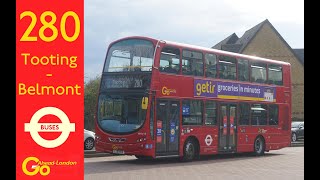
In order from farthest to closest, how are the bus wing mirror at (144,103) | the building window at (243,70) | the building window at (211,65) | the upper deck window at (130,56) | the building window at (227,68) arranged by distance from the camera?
the building window at (243,70)
the building window at (227,68)
the building window at (211,65)
the upper deck window at (130,56)
the bus wing mirror at (144,103)

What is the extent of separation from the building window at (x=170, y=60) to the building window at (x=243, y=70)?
4098mm

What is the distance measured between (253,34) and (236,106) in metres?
40.9

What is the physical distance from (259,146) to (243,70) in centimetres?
373

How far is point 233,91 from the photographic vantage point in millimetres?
22234

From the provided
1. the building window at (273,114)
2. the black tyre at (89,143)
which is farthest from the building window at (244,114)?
the black tyre at (89,143)

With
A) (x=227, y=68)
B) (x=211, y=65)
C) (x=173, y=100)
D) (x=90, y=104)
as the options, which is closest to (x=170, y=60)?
(x=173, y=100)

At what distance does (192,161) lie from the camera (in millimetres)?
20516

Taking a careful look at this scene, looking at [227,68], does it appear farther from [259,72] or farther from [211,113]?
[259,72]

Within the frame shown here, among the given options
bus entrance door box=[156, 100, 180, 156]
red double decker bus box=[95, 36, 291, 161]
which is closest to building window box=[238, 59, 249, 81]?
red double decker bus box=[95, 36, 291, 161]

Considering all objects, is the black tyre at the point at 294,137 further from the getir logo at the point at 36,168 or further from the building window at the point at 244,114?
the getir logo at the point at 36,168

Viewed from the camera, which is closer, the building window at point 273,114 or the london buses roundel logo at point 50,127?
the london buses roundel logo at point 50,127

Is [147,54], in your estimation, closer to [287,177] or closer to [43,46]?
[287,177]

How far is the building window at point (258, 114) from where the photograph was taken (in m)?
23.7
